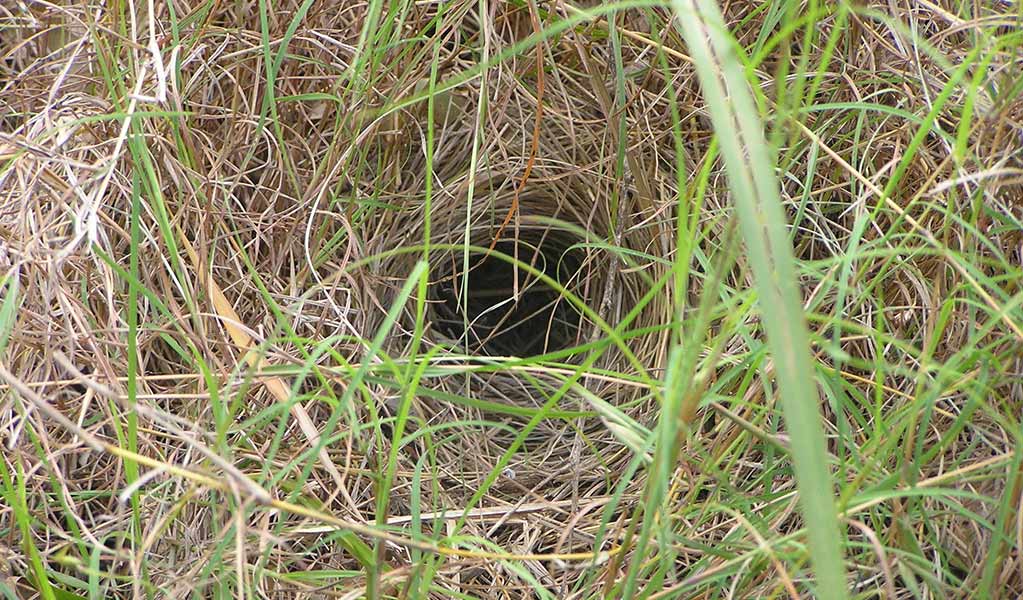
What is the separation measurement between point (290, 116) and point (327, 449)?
1.76 ft

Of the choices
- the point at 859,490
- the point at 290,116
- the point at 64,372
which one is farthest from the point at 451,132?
the point at 859,490

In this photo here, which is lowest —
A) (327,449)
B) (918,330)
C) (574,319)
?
(574,319)

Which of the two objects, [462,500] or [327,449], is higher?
[327,449]

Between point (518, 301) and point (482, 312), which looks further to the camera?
point (518, 301)

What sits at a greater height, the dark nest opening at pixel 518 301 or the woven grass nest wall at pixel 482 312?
the woven grass nest wall at pixel 482 312

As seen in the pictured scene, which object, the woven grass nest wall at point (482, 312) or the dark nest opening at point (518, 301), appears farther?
the dark nest opening at point (518, 301)

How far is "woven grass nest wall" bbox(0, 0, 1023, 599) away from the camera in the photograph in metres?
0.83

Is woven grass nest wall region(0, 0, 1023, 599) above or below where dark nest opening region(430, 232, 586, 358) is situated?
above

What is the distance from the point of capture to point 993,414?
0.78 metres

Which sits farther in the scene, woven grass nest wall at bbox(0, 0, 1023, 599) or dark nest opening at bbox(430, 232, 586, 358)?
dark nest opening at bbox(430, 232, 586, 358)

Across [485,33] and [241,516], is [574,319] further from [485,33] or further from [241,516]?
[241,516]

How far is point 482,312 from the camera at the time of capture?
4.09 feet

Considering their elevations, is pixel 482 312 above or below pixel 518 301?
above

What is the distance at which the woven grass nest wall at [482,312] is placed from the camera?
833 mm
